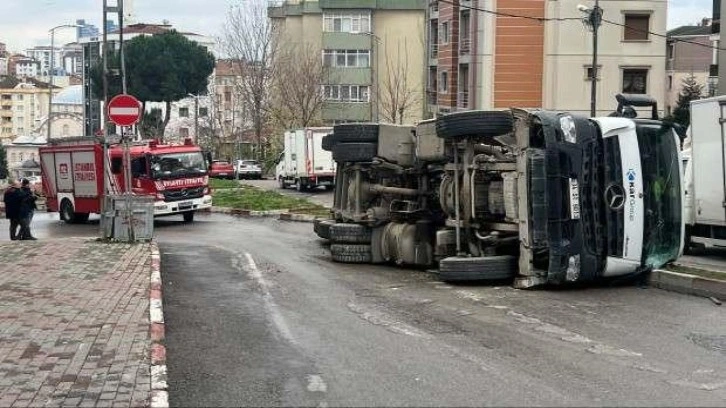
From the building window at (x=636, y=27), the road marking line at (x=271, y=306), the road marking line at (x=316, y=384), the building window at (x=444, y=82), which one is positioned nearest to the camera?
the road marking line at (x=316, y=384)

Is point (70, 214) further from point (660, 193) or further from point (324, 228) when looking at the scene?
→ point (660, 193)

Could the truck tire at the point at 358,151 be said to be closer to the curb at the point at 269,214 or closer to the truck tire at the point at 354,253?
the truck tire at the point at 354,253

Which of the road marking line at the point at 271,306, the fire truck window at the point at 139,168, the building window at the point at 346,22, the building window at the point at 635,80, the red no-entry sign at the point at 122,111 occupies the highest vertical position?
the building window at the point at 346,22

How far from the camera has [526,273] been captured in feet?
38.4

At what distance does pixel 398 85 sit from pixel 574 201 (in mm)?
47283

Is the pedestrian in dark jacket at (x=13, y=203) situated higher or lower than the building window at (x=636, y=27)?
lower

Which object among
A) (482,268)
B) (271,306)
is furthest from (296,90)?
(271,306)

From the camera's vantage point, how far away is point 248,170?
63.9m

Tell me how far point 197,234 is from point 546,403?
56.2 feet

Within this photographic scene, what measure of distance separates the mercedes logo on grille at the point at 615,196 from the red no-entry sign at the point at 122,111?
9.12 meters

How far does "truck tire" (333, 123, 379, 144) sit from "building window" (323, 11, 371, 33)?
60.2 meters

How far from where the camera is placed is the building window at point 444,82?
178ft

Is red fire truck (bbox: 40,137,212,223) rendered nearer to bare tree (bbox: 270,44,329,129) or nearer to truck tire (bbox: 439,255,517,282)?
truck tire (bbox: 439,255,517,282)

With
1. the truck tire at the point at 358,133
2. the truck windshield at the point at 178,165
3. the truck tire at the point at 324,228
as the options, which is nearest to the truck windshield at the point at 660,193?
the truck tire at the point at 358,133
